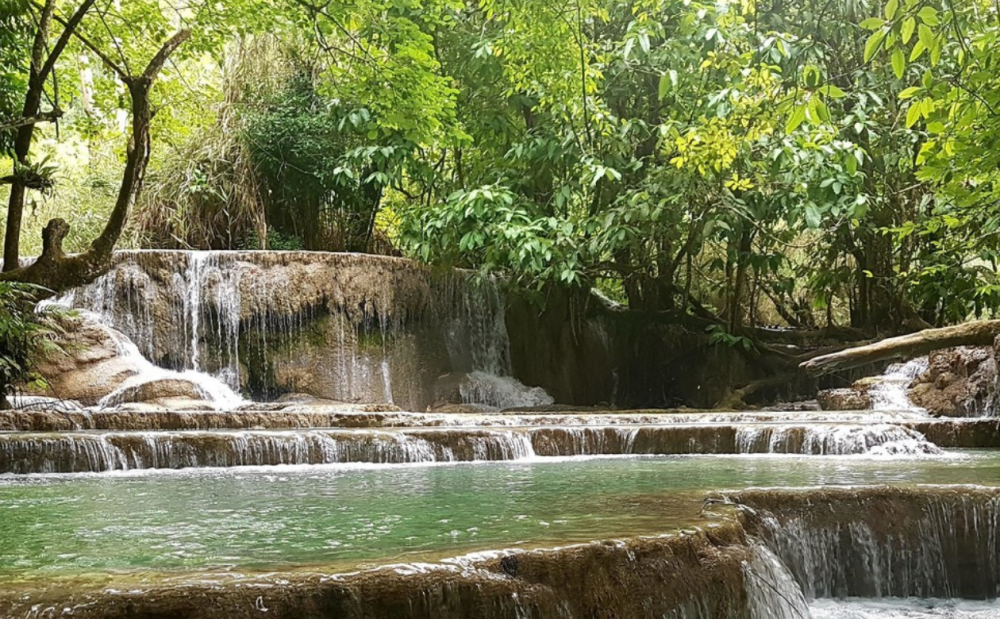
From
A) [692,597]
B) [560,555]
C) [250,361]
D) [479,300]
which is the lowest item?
[692,597]

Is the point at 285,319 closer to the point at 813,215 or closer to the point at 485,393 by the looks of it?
the point at 485,393

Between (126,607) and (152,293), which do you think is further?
(152,293)

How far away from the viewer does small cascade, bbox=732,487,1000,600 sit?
178 inches

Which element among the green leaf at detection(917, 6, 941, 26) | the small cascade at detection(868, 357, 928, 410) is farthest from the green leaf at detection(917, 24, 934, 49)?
the small cascade at detection(868, 357, 928, 410)

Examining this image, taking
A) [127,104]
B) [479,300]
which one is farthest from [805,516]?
[479,300]

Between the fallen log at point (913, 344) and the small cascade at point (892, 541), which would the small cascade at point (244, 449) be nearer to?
the fallen log at point (913, 344)

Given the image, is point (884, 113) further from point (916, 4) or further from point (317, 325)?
point (916, 4)

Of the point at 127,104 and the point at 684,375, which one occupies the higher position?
the point at 127,104

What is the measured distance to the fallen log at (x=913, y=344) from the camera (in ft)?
27.0

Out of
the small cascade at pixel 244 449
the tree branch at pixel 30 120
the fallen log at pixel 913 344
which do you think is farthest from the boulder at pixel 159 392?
the fallen log at pixel 913 344

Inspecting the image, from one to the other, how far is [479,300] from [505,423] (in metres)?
6.30

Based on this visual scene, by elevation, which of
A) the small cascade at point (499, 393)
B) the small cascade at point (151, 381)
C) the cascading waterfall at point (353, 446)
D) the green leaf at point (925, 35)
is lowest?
the cascading waterfall at point (353, 446)

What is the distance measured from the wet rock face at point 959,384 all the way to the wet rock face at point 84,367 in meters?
9.81

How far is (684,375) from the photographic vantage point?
15.4 meters
